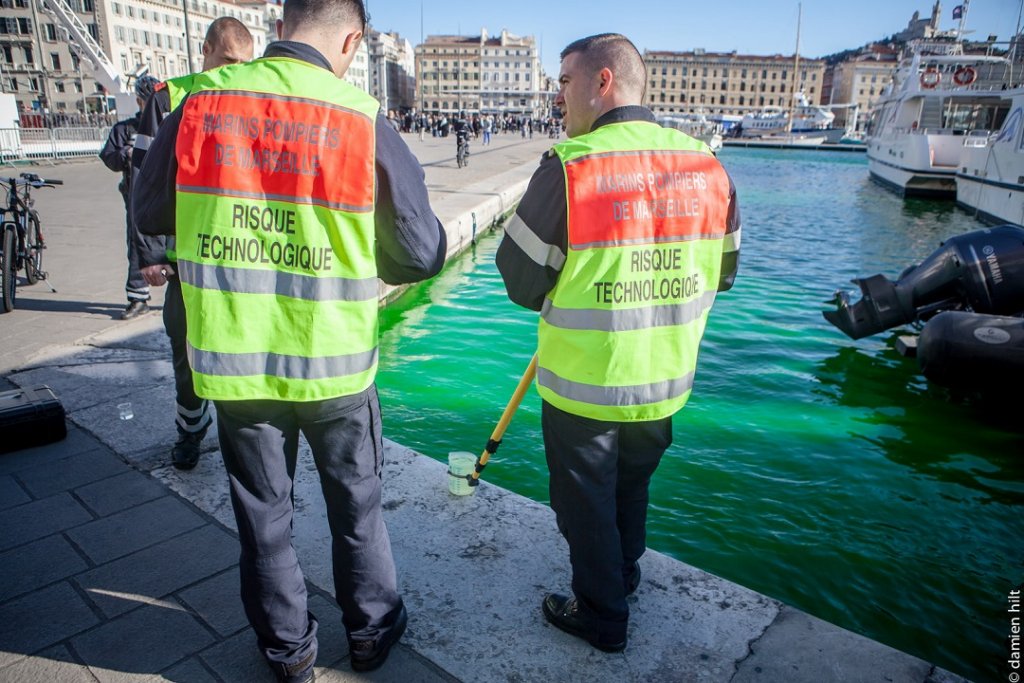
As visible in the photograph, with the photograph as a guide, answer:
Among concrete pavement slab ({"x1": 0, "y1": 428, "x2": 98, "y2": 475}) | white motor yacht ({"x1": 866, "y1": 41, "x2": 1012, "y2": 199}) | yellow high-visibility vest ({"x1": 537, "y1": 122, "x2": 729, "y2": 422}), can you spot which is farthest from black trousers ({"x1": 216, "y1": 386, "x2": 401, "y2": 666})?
white motor yacht ({"x1": 866, "y1": 41, "x2": 1012, "y2": 199})

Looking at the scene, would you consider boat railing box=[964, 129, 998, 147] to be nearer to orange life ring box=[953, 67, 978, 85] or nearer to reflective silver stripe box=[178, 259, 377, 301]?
orange life ring box=[953, 67, 978, 85]

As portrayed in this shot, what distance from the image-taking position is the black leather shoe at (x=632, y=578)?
249 cm

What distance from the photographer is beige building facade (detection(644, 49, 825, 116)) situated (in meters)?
131

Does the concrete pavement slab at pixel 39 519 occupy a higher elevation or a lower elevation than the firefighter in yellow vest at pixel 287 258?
lower

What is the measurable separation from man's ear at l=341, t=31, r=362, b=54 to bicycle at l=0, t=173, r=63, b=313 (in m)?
5.68

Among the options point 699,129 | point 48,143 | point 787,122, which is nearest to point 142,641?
point 48,143

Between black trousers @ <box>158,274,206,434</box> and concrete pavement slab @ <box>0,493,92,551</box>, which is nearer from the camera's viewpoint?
concrete pavement slab @ <box>0,493,92,551</box>

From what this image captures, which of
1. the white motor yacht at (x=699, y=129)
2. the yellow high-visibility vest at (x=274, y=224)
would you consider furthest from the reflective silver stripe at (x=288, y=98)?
the white motor yacht at (x=699, y=129)

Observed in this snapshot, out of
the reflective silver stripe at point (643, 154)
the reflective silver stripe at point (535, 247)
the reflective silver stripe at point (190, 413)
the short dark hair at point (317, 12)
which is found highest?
the short dark hair at point (317, 12)

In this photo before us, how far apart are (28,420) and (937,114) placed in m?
34.6

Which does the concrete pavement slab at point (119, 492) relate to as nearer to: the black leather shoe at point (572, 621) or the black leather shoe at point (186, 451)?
the black leather shoe at point (186, 451)

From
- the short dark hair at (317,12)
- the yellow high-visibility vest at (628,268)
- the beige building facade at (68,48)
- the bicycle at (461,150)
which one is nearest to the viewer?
the short dark hair at (317,12)

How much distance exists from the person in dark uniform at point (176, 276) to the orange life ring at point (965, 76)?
3316 cm

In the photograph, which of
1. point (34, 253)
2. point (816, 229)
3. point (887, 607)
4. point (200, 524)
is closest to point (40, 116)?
point (34, 253)
